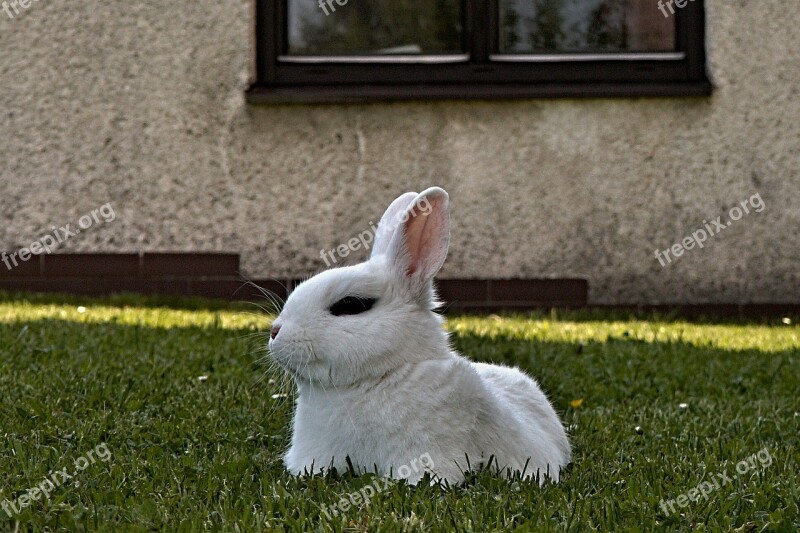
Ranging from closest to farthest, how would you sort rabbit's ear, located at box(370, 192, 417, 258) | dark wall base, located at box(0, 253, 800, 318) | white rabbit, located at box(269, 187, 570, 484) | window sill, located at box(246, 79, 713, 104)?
white rabbit, located at box(269, 187, 570, 484) < rabbit's ear, located at box(370, 192, 417, 258) < window sill, located at box(246, 79, 713, 104) < dark wall base, located at box(0, 253, 800, 318)

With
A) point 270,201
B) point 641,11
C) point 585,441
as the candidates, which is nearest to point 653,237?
point 641,11

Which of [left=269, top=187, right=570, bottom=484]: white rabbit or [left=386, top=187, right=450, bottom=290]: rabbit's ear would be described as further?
[left=386, top=187, right=450, bottom=290]: rabbit's ear

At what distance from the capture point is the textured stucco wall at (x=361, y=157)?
803 cm

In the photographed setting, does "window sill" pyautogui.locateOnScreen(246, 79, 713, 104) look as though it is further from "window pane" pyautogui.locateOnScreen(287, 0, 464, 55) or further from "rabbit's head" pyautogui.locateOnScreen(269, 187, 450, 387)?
"rabbit's head" pyautogui.locateOnScreen(269, 187, 450, 387)

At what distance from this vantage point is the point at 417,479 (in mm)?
2781

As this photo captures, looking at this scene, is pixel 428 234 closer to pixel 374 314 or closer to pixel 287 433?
pixel 374 314

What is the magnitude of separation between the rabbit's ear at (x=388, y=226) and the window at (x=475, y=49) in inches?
189

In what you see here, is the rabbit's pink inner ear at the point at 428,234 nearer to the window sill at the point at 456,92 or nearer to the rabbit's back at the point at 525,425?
the rabbit's back at the point at 525,425

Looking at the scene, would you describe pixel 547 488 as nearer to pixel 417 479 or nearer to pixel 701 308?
pixel 417 479

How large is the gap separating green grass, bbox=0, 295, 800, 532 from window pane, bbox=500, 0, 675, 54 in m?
2.54

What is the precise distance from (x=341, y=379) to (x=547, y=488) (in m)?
0.64

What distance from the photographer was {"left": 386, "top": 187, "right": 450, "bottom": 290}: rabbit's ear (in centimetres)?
296

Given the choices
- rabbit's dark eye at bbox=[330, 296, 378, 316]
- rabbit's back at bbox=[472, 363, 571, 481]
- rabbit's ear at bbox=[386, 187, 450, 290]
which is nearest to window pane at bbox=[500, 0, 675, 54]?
rabbit's back at bbox=[472, 363, 571, 481]

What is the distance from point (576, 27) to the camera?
27.2 feet
